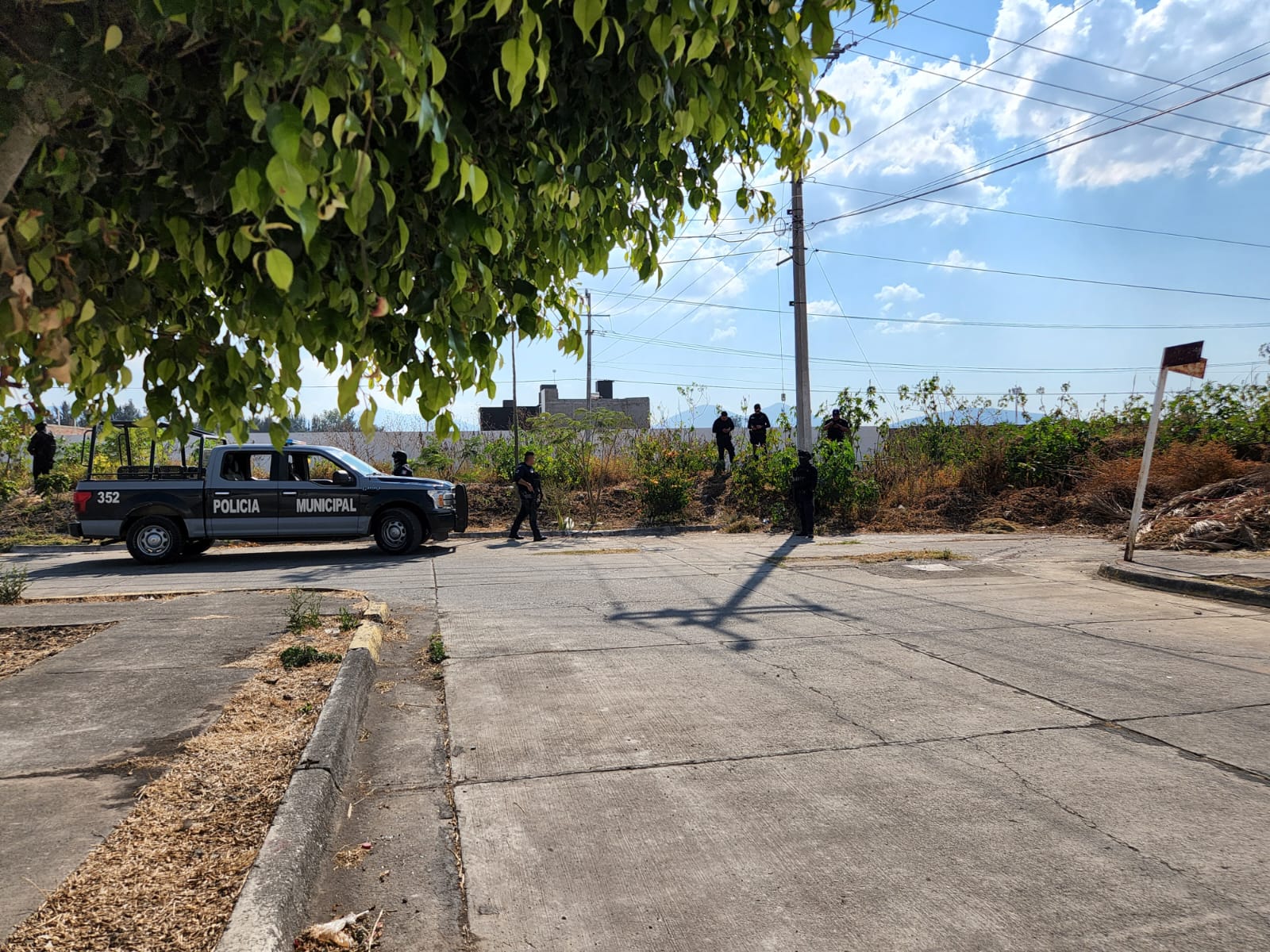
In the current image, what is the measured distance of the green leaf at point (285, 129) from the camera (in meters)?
→ 1.71

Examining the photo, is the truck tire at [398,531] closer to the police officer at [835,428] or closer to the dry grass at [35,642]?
the dry grass at [35,642]

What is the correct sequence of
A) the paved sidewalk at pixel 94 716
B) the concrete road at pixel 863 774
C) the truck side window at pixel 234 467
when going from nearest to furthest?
the concrete road at pixel 863 774 < the paved sidewalk at pixel 94 716 < the truck side window at pixel 234 467

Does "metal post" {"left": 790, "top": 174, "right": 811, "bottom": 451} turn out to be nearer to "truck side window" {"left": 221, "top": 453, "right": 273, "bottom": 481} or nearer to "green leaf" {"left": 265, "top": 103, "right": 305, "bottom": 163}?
"truck side window" {"left": 221, "top": 453, "right": 273, "bottom": 481}

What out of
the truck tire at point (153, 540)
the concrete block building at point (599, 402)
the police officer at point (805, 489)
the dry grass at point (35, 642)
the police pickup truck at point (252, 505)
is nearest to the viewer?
the dry grass at point (35, 642)

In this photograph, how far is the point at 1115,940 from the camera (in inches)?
118

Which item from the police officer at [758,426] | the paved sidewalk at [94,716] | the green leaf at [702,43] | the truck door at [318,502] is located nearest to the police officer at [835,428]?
the police officer at [758,426]

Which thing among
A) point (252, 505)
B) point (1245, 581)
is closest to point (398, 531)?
point (252, 505)

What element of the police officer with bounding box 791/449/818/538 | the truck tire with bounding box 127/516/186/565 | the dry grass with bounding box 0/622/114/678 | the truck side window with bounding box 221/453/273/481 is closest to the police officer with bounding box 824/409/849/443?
the police officer with bounding box 791/449/818/538

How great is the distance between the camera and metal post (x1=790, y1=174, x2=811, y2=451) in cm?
1891

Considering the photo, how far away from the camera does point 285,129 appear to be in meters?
1.73

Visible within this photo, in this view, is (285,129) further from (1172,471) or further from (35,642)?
(1172,471)

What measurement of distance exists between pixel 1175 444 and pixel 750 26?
730 inches

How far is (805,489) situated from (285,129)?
16071mm

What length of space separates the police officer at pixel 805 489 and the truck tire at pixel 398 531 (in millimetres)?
7188
